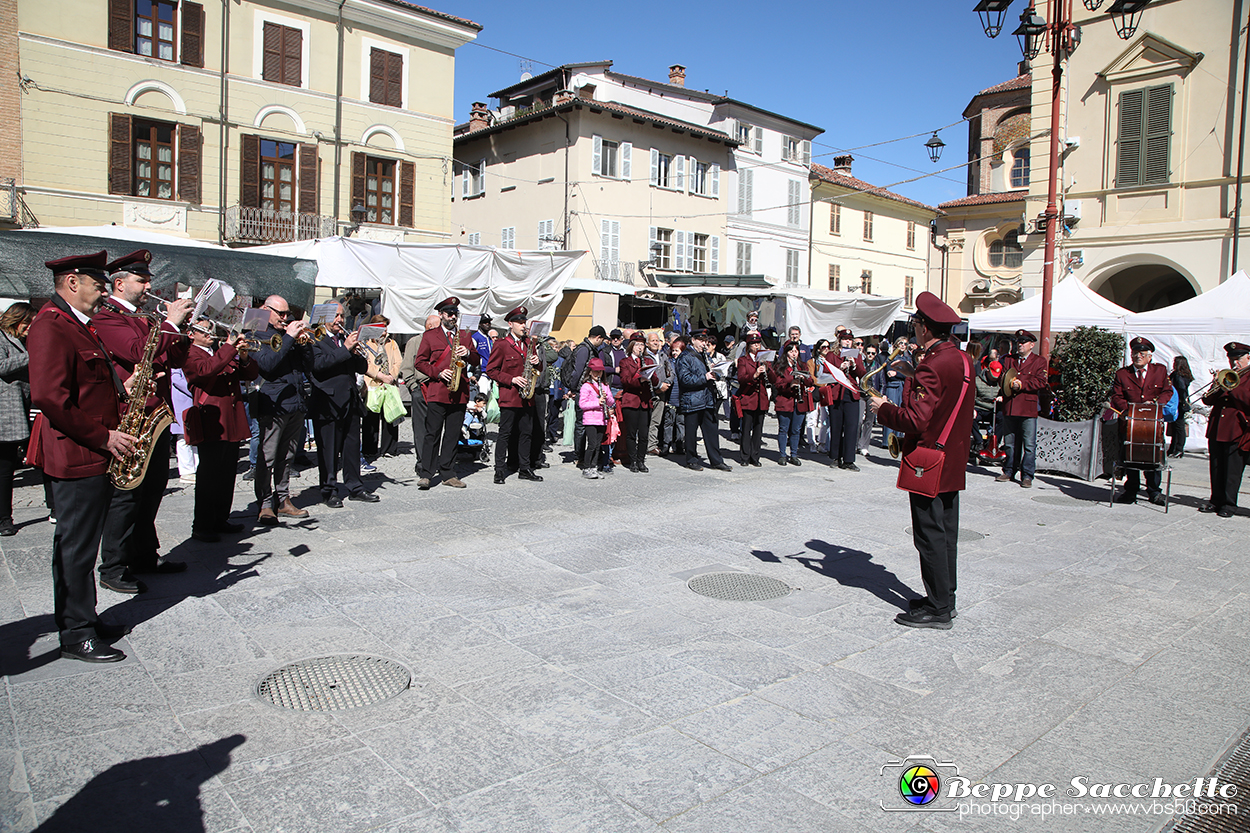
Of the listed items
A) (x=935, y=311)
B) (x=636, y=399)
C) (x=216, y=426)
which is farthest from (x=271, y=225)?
(x=935, y=311)

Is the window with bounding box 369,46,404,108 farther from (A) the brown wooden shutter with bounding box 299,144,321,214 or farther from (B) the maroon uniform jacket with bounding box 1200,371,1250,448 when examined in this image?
(B) the maroon uniform jacket with bounding box 1200,371,1250,448

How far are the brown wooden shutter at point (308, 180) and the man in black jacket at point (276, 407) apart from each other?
1683 centimetres

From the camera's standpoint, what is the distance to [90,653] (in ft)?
13.7

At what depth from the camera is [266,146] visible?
21828 mm

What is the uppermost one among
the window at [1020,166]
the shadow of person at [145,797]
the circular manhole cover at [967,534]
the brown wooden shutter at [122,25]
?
the window at [1020,166]

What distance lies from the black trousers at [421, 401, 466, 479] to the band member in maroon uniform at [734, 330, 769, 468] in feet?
14.2

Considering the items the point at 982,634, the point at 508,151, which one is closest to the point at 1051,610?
the point at 982,634

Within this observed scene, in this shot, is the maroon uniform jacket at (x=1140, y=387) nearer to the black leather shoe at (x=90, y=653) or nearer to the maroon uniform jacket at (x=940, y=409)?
the maroon uniform jacket at (x=940, y=409)

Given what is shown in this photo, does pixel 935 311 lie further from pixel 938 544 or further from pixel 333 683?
pixel 333 683

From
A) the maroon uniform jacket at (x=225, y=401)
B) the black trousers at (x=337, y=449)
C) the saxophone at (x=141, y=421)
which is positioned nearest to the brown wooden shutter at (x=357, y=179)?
the black trousers at (x=337, y=449)

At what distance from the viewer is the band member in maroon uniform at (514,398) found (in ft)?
31.7

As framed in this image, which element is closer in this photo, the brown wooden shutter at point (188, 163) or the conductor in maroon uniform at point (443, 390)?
the conductor in maroon uniform at point (443, 390)

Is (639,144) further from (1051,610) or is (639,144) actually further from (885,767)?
(885,767)

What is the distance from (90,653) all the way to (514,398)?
5859 millimetres
